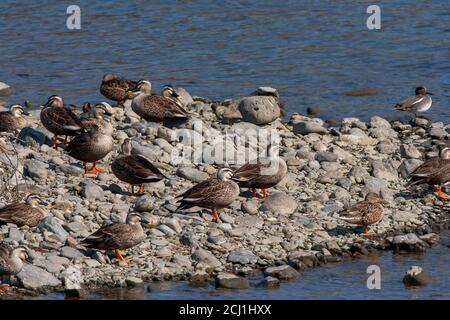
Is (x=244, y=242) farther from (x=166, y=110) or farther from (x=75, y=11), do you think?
(x=75, y=11)

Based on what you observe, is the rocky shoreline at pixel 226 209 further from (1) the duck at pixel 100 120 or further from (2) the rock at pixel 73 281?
(1) the duck at pixel 100 120

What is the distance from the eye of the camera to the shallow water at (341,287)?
15070 millimetres

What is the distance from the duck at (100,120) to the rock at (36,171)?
128cm

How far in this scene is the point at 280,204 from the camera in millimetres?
18000

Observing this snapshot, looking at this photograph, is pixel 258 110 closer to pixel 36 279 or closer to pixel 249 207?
pixel 249 207

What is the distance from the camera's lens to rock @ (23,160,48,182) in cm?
1828

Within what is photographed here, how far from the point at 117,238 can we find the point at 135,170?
251 cm

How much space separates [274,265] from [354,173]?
3.99 metres

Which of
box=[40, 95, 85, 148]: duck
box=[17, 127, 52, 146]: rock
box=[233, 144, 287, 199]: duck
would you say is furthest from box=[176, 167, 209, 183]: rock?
box=[17, 127, 52, 146]: rock

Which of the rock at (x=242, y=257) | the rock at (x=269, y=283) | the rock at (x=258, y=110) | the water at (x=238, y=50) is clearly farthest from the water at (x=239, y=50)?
the rock at (x=269, y=283)

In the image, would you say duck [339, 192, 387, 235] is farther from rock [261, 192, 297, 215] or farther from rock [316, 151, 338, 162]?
rock [316, 151, 338, 162]

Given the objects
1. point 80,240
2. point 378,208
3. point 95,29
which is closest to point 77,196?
point 80,240

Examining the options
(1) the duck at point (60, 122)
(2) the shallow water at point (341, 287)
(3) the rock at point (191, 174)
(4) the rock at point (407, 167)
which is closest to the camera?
(2) the shallow water at point (341, 287)

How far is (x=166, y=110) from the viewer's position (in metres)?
21.3
